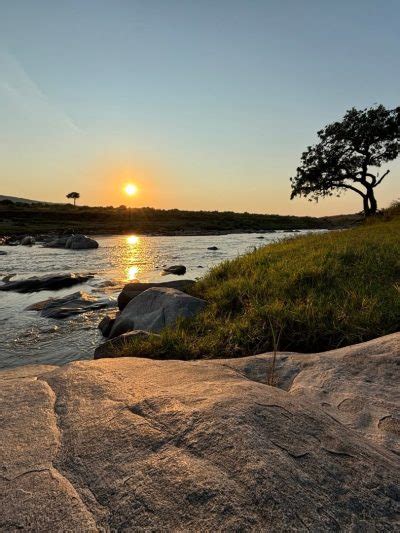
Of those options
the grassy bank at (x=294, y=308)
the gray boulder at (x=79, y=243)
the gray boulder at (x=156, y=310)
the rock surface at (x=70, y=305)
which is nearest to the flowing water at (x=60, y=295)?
the rock surface at (x=70, y=305)

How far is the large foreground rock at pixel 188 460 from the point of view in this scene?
1.69m

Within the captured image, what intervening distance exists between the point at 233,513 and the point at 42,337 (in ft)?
26.6

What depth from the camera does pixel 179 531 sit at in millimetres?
1596

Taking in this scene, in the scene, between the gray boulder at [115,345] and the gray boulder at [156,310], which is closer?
the gray boulder at [115,345]

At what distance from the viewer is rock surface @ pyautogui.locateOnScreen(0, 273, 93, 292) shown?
49.5 ft

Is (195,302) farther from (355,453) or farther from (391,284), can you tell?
(355,453)

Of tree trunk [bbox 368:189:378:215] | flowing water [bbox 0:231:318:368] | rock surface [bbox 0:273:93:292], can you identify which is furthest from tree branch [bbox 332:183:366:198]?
rock surface [bbox 0:273:93:292]

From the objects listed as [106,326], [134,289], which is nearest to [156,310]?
[106,326]

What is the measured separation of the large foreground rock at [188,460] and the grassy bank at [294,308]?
159cm

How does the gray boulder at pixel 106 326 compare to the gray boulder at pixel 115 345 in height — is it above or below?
below

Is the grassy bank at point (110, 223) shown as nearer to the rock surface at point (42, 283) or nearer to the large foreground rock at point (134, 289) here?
the rock surface at point (42, 283)

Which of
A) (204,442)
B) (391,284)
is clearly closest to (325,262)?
(391,284)

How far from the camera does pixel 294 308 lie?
23.1ft

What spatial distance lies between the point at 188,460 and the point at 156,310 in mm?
6420
